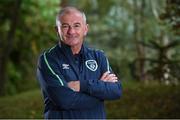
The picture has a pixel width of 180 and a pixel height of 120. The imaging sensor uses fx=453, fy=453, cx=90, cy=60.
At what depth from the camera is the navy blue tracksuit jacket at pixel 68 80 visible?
3424 mm

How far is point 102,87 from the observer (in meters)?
3.57

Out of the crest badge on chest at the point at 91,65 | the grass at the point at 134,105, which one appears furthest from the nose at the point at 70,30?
the grass at the point at 134,105

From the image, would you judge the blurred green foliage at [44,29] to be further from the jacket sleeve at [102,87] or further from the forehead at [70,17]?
the forehead at [70,17]

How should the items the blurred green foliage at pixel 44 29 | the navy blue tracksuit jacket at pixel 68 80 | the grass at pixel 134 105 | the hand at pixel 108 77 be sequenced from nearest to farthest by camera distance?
the navy blue tracksuit jacket at pixel 68 80, the hand at pixel 108 77, the grass at pixel 134 105, the blurred green foliage at pixel 44 29

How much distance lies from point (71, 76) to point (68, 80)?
0.04 metres

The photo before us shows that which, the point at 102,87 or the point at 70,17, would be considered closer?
the point at 70,17

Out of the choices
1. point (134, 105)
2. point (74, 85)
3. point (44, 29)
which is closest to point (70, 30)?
point (74, 85)

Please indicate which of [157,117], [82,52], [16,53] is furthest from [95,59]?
[16,53]

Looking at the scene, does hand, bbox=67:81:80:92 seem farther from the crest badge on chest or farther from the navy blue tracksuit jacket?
the crest badge on chest

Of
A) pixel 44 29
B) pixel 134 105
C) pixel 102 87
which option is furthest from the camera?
pixel 44 29

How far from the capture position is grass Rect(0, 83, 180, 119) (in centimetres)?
901

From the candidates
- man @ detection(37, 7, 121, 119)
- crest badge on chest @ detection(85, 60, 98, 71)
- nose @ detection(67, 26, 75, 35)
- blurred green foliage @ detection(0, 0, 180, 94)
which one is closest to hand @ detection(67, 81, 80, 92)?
man @ detection(37, 7, 121, 119)

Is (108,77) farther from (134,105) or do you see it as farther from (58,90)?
(134,105)

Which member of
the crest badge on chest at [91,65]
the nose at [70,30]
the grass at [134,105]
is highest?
the nose at [70,30]
